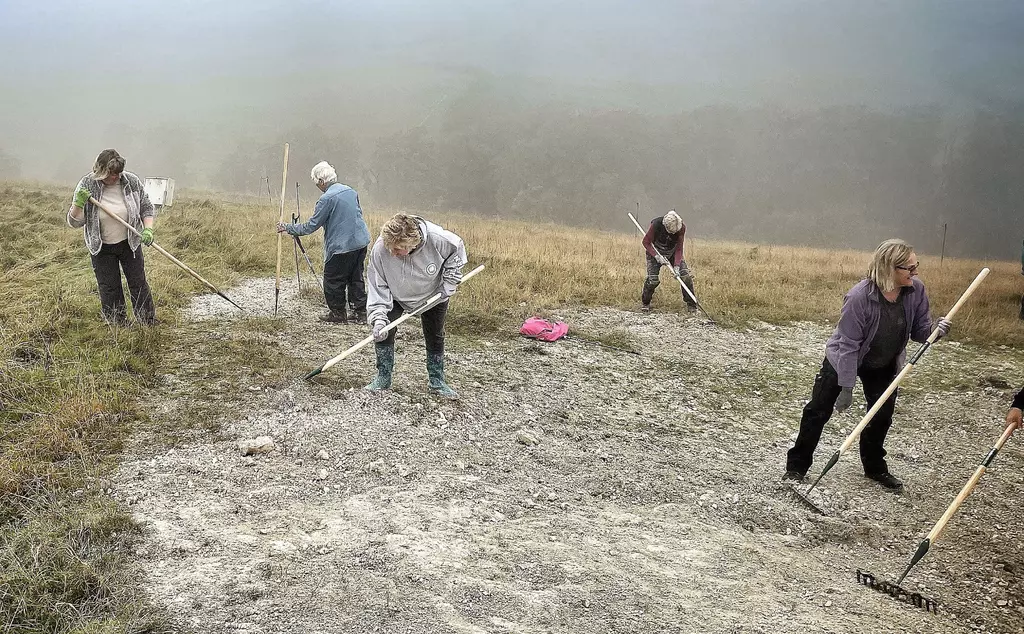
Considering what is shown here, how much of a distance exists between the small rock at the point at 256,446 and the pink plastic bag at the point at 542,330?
432 centimetres

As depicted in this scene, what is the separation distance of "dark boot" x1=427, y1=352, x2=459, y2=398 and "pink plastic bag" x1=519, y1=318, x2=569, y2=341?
2.65 m

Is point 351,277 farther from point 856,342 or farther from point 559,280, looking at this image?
point 856,342

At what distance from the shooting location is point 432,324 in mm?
5992

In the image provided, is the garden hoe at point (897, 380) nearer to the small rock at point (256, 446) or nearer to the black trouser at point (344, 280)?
the small rock at point (256, 446)

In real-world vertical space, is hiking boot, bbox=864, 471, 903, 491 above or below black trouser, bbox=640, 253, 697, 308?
below

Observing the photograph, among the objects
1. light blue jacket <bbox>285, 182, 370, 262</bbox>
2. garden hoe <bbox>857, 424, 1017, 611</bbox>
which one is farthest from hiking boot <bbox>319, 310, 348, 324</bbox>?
garden hoe <bbox>857, 424, 1017, 611</bbox>

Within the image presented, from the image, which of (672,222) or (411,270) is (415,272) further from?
(672,222)

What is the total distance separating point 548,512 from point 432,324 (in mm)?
2101

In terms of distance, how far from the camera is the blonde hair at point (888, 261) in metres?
4.34

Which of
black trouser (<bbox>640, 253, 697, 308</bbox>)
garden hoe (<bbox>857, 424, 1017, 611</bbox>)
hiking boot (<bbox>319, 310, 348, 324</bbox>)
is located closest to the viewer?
garden hoe (<bbox>857, 424, 1017, 611</bbox>)

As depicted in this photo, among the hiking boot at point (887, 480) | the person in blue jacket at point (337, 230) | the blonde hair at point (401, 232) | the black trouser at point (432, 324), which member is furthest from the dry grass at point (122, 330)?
the hiking boot at point (887, 480)

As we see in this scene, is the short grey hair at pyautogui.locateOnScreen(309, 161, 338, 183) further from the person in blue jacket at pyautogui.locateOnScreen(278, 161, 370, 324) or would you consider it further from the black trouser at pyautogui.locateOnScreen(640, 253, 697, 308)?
the black trouser at pyautogui.locateOnScreen(640, 253, 697, 308)

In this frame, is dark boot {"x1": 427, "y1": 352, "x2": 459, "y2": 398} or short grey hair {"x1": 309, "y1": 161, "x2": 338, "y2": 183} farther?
short grey hair {"x1": 309, "y1": 161, "x2": 338, "y2": 183}

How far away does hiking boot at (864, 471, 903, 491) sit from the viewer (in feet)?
17.3
